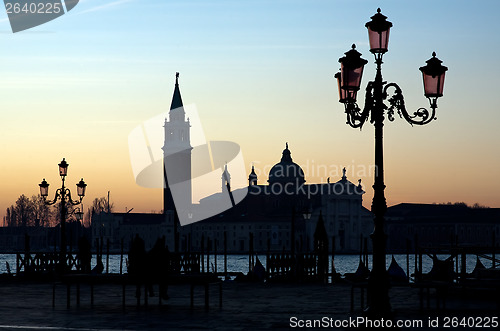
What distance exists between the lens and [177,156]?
5408 inches

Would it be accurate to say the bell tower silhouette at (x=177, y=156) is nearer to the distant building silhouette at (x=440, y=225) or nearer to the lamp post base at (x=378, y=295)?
the distant building silhouette at (x=440, y=225)

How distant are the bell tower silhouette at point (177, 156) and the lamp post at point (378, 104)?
402ft

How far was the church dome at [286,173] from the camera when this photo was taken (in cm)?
14238

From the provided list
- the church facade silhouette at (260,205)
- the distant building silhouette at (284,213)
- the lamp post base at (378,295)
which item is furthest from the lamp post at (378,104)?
the distant building silhouette at (284,213)

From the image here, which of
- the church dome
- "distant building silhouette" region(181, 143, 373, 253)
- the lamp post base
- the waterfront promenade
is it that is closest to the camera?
the lamp post base

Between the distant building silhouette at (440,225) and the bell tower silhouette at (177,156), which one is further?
the distant building silhouette at (440,225)

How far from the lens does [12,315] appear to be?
16.0 meters

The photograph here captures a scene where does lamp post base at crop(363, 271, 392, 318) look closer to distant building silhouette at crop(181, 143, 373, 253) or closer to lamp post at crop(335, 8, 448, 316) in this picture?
lamp post at crop(335, 8, 448, 316)

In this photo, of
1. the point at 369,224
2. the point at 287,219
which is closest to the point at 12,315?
the point at 287,219

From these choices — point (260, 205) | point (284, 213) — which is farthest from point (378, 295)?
point (260, 205)

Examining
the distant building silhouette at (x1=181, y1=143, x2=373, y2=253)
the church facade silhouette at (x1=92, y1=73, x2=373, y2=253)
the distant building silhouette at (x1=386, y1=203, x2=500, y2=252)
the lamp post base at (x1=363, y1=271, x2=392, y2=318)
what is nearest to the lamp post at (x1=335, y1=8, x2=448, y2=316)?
the lamp post base at (x1=363, y1=271, x2=392, y2=318)

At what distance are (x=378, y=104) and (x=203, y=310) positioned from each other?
19.7ft

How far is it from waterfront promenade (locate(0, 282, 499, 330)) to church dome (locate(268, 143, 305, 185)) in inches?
4662

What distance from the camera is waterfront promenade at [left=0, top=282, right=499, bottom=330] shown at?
561 inches
